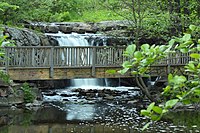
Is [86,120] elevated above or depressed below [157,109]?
below

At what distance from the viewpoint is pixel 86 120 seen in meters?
13.0

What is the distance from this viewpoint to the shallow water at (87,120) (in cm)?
1162

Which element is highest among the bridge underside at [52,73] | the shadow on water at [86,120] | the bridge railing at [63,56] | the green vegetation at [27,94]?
the bridge railing at [63,56]

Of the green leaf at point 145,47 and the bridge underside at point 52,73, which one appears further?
the bridge underside at point 52,73

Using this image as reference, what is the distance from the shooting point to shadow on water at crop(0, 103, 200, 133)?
11.6 m

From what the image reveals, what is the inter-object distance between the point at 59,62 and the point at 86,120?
12.5 ft

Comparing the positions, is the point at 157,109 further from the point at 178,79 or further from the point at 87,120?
the point at 87,120

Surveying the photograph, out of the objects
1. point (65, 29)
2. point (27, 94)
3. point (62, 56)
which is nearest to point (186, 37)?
point (27, 94)

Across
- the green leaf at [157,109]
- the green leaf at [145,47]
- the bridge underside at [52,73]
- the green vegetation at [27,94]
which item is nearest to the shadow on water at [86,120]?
the green vegetation at [27,94]

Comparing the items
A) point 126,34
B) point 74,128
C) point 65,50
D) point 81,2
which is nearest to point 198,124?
point 74,128

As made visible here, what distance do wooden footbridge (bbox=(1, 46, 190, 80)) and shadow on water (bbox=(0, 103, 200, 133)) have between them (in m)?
1.34

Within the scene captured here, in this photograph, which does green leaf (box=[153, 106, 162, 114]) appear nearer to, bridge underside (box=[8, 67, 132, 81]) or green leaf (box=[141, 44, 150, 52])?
green leaf (box=[141, 44, 150, 52])

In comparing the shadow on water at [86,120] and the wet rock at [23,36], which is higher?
the wet rock at [23,36]

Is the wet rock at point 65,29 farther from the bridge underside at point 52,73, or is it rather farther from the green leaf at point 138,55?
the green leaf at point 138,55
